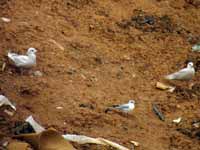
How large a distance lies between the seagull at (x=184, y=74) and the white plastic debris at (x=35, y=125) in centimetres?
199

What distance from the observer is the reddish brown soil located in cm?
525

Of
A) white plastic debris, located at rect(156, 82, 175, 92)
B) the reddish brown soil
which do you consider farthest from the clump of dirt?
white plastic debris, located at rect(156, 82, 175, 92)

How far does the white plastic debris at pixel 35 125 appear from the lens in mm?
4719

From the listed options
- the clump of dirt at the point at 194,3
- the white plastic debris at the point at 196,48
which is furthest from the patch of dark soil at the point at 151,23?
the clump of dirt at the point at 194,3

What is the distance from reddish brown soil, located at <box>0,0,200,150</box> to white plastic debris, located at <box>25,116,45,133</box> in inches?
4.5

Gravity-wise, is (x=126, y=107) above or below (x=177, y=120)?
above

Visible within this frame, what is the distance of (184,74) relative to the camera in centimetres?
633

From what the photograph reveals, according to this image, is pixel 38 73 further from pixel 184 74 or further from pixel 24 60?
pixel 184 74

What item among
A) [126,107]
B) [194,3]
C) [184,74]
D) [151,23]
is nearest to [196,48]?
[151,23]

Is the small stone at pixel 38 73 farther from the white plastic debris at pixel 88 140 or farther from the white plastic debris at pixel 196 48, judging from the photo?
the white plastic debris at pixel 196 48

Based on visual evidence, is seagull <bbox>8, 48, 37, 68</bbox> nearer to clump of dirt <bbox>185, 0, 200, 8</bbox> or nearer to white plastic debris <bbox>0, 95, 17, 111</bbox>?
white plastic debris <bbox>0, 95, 17, 111</bbox>

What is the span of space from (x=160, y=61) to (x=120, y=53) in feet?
1.45

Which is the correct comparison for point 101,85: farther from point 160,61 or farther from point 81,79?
point 160,61

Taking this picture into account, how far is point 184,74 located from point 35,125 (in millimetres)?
2099
